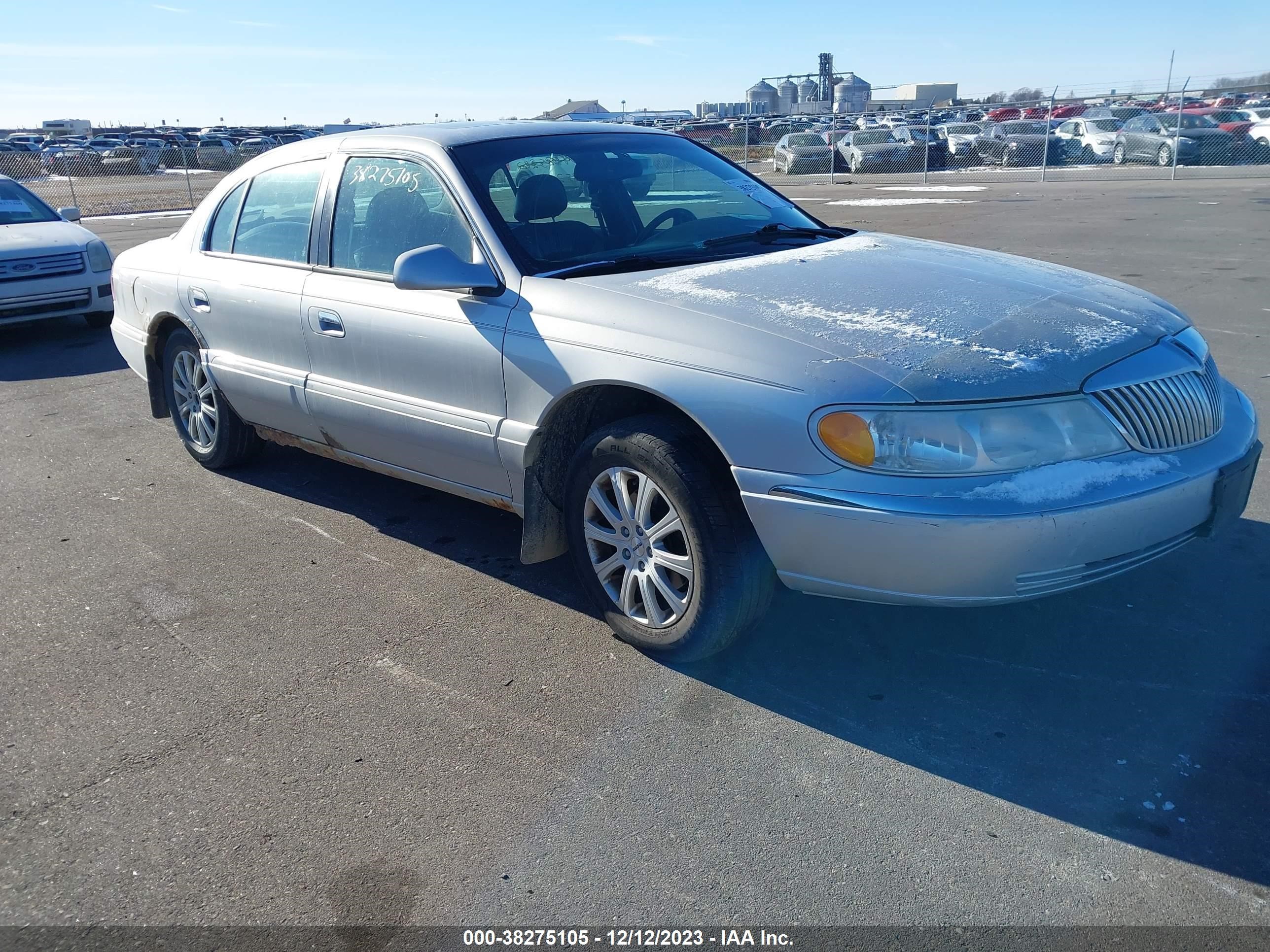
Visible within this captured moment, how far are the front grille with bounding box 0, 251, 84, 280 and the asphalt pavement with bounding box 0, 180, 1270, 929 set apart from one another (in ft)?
18.0

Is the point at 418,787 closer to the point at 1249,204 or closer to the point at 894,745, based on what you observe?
the point at 894,745

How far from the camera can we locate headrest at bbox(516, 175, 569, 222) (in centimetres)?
415

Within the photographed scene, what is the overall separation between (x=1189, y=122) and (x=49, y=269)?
2676 centimetres

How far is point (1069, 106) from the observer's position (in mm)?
42188

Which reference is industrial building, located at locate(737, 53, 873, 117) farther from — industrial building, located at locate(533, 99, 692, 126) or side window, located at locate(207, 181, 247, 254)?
side window, located at locate(207, 181, 247, 254)

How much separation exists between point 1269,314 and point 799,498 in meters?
6.94

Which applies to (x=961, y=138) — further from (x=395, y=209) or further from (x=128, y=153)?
(x=128, y=153)

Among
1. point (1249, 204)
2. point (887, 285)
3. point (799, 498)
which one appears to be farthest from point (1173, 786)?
point (1249, 204)

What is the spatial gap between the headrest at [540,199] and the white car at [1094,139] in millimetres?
27224

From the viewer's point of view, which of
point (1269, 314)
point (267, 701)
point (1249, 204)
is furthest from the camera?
point (1249, 204)

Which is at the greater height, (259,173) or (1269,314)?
(259,173)

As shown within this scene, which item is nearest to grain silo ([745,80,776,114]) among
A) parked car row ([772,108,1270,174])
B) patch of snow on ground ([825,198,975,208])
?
parked car row ([772,108,1270,174])

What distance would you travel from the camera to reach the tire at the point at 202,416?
18.3 ft

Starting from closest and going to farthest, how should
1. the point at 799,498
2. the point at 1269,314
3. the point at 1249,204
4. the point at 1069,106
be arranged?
the point at 799,498
the point at 1269,314
the point at 1249,204
the point at 1069,106
